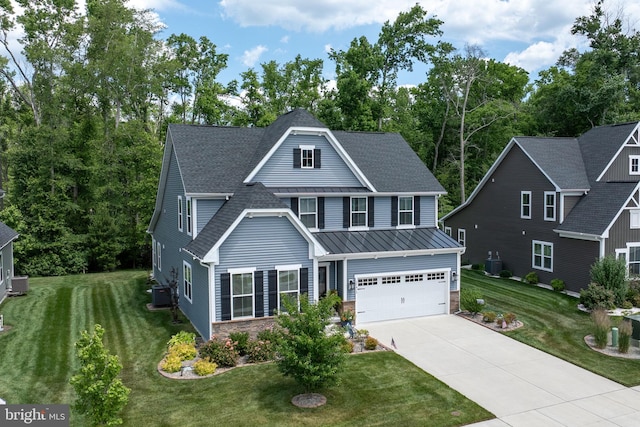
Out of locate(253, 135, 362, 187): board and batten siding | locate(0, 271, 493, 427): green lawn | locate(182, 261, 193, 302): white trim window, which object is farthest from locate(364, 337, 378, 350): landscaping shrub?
locate(182, 261, 193, 302): white trim window

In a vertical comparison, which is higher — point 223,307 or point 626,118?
point 626,118

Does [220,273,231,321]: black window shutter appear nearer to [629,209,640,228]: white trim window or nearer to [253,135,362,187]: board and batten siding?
[253,135,362,187]: board and batten siding

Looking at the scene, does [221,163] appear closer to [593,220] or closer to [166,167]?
[166,167]

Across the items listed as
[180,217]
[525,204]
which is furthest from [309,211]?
[525,204]

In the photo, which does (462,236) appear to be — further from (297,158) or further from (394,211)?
(297,158)

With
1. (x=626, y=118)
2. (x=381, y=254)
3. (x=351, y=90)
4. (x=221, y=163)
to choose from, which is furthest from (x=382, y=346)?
(x=626, y=118)

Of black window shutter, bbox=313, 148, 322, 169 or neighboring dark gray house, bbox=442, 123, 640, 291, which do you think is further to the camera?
neighboring dark gray house, bbox=442, 123, 640, 291
